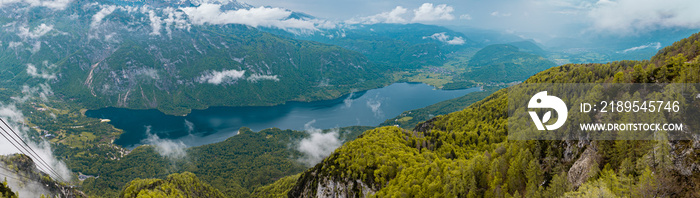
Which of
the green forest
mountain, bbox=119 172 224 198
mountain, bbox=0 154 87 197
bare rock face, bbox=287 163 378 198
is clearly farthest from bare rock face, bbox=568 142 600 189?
mountain, bbox=0 154 87 197

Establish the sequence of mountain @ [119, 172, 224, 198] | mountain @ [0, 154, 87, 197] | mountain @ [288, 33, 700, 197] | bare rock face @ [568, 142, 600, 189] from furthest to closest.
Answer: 1. mountain @ [119, 172, 224, 198]
2. mountain @ [0, 154, 87, 197]
3. bare rock face @ [568, 142, 600, 189]
4. mountain @ [288, 33, 700, 197]

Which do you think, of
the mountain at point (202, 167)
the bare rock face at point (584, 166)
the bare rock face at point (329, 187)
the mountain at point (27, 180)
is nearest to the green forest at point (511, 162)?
the bare rock face at point (584, 166)

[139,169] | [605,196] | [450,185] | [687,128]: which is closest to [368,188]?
[450,185]

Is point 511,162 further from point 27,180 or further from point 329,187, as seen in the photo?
point 27,180

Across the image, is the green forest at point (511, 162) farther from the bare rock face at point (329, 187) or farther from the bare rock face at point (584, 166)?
the bare rock face at point (329, 187)

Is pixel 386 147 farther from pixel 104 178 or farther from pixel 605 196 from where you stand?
pixel 104 178

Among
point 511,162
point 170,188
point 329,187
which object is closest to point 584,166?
point 511,162

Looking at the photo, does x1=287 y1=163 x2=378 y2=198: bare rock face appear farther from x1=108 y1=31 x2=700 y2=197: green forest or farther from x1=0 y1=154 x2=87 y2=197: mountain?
x1=0 y1=154 x2=87 y2=197: mountain
